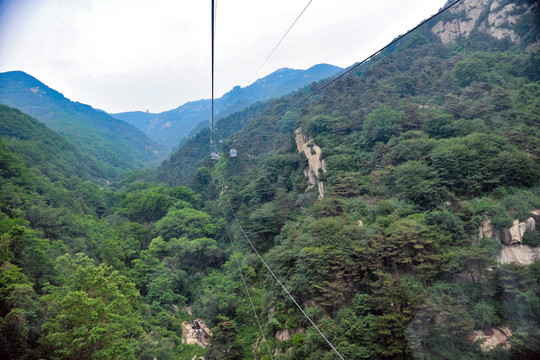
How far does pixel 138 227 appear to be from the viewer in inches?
1124

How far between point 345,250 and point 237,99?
114532mm

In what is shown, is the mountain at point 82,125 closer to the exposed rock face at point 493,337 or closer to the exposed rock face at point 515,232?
the exposed rock face at point 515,232

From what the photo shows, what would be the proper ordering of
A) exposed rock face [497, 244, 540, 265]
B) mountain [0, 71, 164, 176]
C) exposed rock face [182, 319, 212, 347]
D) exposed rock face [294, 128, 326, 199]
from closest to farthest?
exposed rock face [497, 244, 540, 265], exposed rock face [182, 319, 212, 347], exposed rock face [294, 128, 326, 199], mountain [0, 71, 164, 176]

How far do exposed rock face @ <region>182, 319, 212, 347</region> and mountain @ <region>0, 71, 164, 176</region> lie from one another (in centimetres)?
5808

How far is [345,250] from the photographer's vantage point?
12727mm

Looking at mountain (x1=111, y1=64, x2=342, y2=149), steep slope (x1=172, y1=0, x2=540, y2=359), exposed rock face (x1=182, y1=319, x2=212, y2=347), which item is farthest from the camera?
mountain (x1=111, y1=64, x2=342, y2=149)

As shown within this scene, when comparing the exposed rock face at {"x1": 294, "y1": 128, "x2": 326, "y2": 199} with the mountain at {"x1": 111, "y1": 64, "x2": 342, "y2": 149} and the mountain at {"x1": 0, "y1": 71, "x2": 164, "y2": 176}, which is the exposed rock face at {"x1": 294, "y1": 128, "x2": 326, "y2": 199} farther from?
the mountain at {"x1": 111, "y1": 64, "x2": 342, "y2": 149}

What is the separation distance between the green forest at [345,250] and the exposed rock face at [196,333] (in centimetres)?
59

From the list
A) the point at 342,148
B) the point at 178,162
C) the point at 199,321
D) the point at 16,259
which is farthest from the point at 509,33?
the point at 178,162

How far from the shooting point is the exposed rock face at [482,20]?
30.6 metres

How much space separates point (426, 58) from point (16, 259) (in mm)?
41963

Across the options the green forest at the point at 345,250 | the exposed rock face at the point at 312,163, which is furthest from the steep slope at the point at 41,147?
the exposed rock face at the point at 312,163

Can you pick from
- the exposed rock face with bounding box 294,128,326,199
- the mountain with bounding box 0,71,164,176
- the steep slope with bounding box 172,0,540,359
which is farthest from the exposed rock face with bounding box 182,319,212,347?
the mountain with bounding box 0,71,164,176

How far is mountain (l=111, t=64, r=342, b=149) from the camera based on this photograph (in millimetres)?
106062
